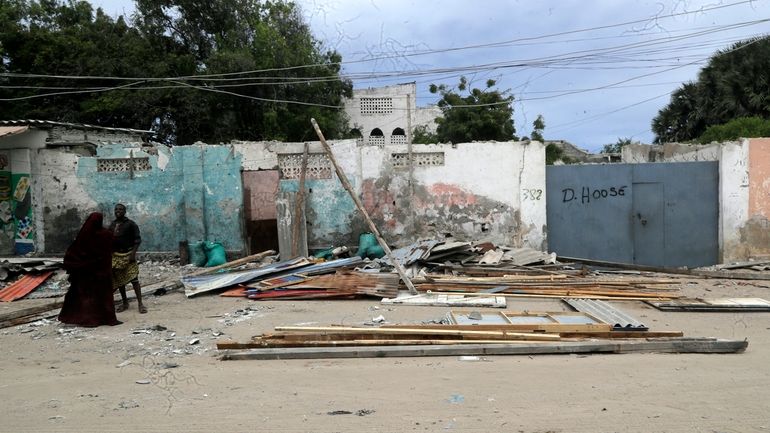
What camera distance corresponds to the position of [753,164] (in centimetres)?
1156

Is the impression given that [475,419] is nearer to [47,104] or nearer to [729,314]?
[729,314]

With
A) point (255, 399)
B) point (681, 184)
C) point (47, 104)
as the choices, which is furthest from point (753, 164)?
point (47, 104)

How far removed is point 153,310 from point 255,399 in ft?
15.1

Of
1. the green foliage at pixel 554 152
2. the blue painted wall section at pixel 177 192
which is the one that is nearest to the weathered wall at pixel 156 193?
A: the blue painted wall section at pixel 177 192

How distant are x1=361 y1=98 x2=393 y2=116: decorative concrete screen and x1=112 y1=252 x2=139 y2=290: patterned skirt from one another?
23.8 meters

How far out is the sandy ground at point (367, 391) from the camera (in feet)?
11.6

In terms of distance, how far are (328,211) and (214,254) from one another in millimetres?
2640

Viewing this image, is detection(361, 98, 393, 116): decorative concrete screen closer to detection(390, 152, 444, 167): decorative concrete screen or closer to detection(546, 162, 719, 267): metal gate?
detection(390, 152, 444, 167): decorative concrete screen

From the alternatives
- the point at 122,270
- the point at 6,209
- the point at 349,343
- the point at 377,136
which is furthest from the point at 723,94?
the point at 6,209

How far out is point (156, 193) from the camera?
1273cm

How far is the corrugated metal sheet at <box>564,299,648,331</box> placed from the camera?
223 inches

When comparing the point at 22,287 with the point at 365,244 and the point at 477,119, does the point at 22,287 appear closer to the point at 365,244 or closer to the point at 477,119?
the point at 365,244

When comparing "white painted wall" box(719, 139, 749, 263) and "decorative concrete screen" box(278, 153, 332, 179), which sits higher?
"decorative concrete screen" box(278, 153, 332, 179)

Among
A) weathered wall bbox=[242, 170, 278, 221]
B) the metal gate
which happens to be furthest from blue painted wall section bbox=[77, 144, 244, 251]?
the metal gate
